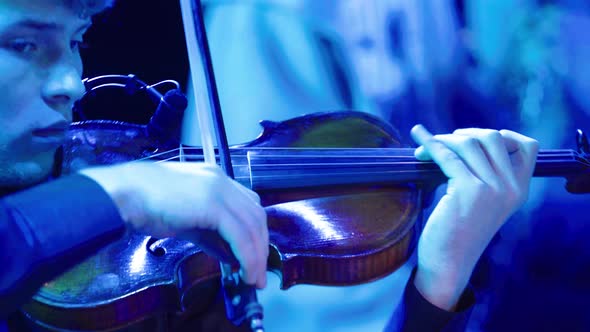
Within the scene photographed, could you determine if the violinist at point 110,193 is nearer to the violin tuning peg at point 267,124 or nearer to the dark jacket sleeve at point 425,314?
the dark jacket sleeve at point 425,314

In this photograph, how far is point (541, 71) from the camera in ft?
5.97

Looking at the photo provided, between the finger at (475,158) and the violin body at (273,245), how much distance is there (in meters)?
0.12

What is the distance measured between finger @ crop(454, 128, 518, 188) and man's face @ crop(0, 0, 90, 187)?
0.78m

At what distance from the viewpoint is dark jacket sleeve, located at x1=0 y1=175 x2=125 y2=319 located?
22.8 inches

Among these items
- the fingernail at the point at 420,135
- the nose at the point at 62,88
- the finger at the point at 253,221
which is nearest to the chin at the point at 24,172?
the nose at the point at 62,88

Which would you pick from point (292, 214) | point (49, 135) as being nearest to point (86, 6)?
point (49, 135)

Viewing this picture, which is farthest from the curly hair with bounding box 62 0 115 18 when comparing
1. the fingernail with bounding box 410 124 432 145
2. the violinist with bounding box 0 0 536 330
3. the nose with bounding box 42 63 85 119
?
the fingernail with bounding box 410 124 432 145

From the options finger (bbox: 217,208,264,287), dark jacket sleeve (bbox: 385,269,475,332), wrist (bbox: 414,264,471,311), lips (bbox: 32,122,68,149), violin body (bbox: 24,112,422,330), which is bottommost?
dark jacket sleeve (bbox: 385,269,475,332)

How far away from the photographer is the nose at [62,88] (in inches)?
37.5

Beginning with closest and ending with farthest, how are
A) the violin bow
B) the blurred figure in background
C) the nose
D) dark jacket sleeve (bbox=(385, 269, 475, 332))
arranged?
the violin bow
the nose
dark jacket sleeve (bbox=(385, 269, 475, 332))
the blurred figure in background

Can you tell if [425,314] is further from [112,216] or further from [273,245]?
[112,216]

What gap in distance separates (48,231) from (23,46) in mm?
478

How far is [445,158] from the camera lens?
1085 mm

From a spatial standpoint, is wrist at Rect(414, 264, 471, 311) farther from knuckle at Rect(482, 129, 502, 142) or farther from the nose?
the nose
